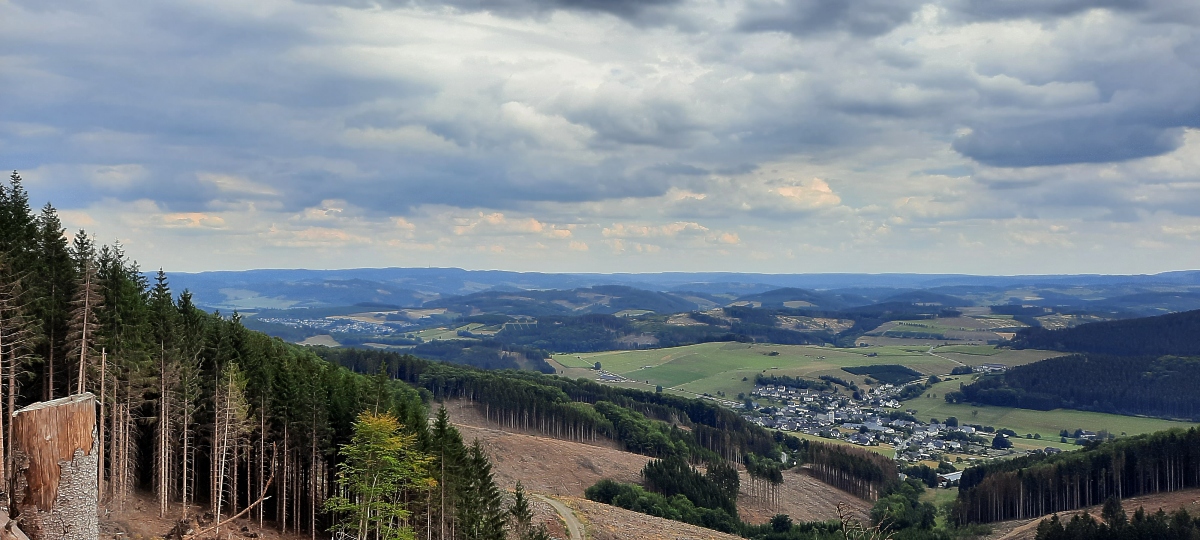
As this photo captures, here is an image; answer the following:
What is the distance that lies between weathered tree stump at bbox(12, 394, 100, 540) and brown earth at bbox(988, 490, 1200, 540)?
117 metres

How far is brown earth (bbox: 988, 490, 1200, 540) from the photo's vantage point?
4345 inches

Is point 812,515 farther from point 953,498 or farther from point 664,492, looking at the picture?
point 953,498

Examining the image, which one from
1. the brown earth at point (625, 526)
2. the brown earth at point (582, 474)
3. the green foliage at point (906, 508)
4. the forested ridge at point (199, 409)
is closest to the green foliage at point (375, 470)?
the forested ridge at point (199, 409)

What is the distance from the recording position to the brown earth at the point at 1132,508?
11038 cm

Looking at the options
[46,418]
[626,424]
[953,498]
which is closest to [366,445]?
[46,418]

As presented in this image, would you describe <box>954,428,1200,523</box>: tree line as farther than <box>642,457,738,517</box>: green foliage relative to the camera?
Yes

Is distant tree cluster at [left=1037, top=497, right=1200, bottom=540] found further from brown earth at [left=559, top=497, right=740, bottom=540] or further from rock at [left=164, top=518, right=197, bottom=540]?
rock at [left=164, top=518, right=197, bottom=540]

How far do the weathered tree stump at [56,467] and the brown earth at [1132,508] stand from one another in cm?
11732

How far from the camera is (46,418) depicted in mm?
12867

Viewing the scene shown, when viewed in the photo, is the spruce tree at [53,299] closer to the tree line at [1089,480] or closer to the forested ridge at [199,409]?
the forested ridge at [199,409]

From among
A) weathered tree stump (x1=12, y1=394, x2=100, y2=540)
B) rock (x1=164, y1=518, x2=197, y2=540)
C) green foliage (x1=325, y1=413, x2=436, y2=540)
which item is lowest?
green foliage (x1=325, y1=413, x2=436, y2=540)

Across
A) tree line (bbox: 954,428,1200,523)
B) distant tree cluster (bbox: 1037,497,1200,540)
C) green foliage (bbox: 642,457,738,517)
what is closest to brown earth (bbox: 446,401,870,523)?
green foliage (bbox: 642,457,738,517)

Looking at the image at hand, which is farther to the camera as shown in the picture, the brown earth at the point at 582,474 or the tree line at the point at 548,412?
the tree line at the point at 548,412

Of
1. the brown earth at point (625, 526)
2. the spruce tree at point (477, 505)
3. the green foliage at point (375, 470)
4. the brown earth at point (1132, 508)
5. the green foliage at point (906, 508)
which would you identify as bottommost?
the green foliage at point (906, 508)
